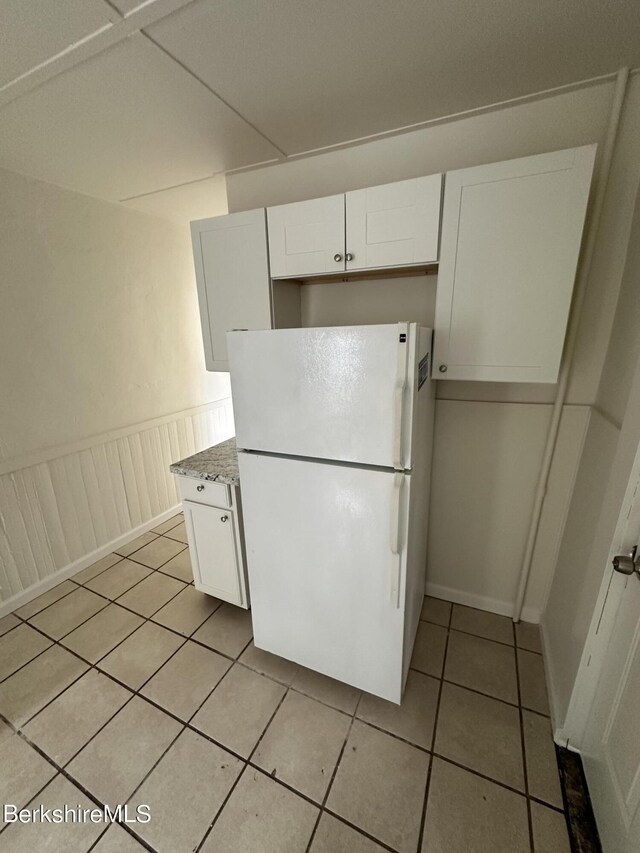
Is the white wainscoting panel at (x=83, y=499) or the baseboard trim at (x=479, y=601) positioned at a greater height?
the white wainscoting panel at (x=83, y=499)

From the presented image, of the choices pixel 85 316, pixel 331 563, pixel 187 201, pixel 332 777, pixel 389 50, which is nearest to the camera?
pixel 389 50

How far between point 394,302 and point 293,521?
1.17 meters

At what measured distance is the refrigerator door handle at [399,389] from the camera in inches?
39.6

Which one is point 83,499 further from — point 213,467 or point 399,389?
point 399,389

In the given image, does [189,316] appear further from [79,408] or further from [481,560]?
[481,560]

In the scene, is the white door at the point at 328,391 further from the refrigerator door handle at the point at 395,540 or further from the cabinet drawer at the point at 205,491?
the cabinet drawer at the point at 205,491

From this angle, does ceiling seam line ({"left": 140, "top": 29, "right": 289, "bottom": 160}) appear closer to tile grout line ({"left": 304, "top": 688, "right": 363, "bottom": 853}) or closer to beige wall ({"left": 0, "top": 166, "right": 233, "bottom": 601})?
beige wall ({"left": 0, "top": 166, "right": 233, "bottom": 601})

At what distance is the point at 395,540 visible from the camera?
1.14 metres

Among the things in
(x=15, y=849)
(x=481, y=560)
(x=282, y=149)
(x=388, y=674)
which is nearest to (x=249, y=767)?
(x=388, y=674)

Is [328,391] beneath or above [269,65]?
beneath

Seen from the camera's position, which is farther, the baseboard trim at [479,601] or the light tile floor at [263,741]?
the baseboard trim at [479,601]

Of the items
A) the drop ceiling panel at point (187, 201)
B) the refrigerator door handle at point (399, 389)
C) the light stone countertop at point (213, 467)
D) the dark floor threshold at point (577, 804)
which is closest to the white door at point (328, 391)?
the refrigerator door handle at point (399, 389)

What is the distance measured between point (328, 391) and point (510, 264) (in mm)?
818

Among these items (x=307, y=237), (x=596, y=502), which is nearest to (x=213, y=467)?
(x=307, y=237)
